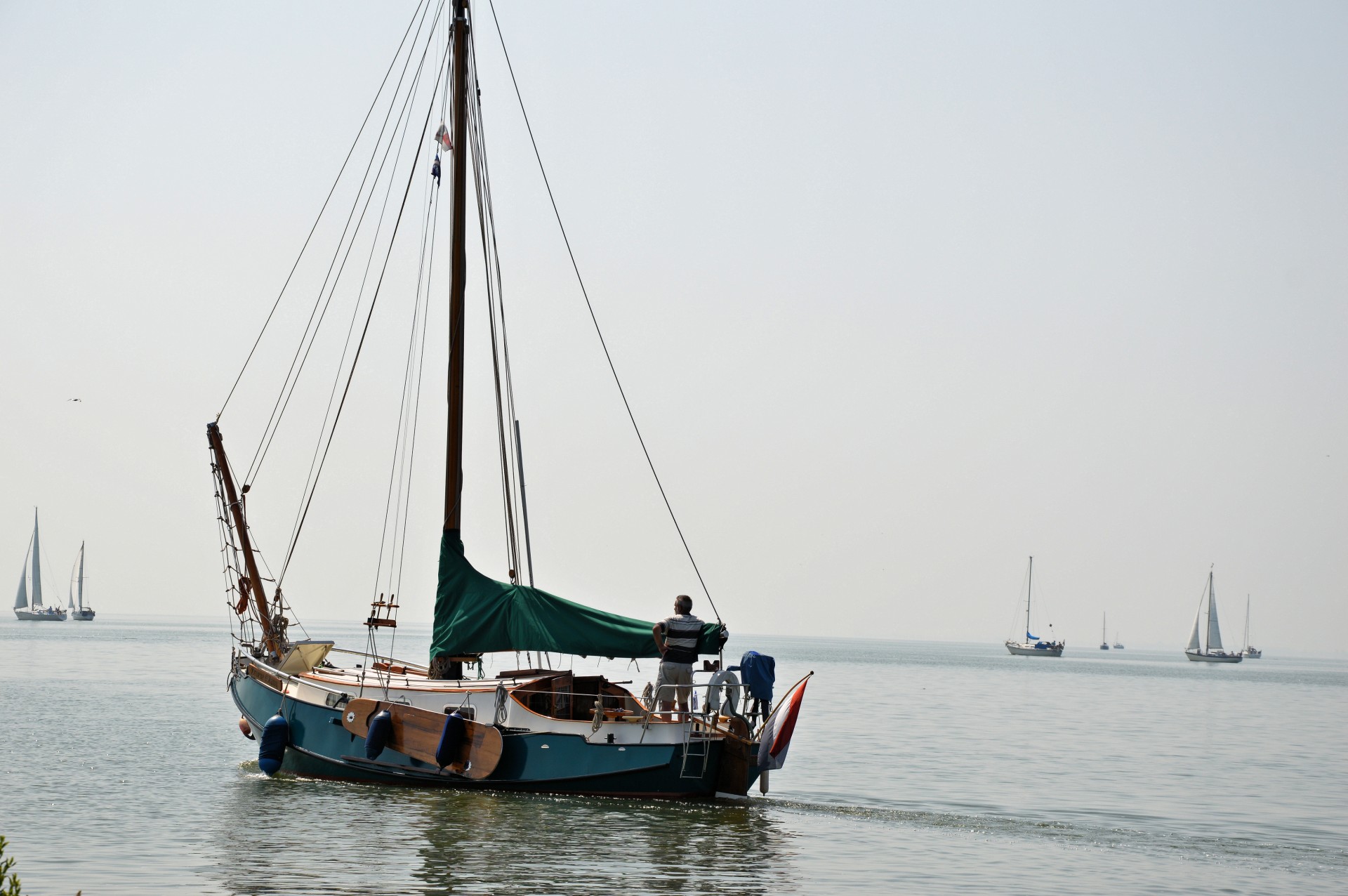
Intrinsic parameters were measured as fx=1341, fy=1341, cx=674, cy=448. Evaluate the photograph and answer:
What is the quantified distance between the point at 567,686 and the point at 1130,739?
100ft

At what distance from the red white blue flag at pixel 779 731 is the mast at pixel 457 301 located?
7047mm

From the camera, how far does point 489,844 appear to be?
18.8m

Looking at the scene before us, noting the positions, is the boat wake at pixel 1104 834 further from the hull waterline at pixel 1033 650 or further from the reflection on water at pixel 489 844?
the hull waterline at pixel 1033 650

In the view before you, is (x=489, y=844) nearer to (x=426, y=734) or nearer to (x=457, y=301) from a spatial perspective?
(x=426, y=734)

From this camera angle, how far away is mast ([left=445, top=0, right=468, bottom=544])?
2500cm

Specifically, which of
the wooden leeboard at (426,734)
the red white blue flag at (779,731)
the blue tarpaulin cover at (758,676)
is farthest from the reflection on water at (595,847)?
the blue tarpaulin cover at (758,676)

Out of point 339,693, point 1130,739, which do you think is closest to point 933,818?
point 339,693

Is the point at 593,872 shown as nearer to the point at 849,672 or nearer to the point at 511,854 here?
the point at 511,854

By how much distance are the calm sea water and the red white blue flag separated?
3.76 feet

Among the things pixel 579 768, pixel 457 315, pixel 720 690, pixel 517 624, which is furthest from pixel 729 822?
pixel 457 315

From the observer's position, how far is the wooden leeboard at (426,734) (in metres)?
21.6

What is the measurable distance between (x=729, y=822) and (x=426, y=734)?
17.2 feet

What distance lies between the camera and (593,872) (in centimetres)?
1706

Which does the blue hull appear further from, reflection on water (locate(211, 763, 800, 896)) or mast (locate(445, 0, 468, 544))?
mast (locate(445, 0, 468, 544))
